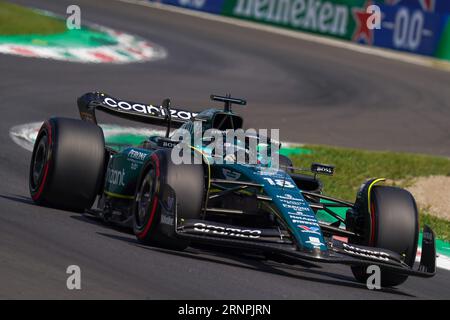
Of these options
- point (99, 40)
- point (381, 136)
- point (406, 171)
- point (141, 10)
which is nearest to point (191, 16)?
point (141, 10)

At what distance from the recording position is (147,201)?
31.8 ft

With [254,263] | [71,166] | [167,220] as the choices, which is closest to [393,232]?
[254,263]

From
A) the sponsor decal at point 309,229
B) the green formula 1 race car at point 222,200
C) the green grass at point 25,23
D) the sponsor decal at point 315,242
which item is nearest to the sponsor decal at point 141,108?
the green formula 1 race car at point 222,200

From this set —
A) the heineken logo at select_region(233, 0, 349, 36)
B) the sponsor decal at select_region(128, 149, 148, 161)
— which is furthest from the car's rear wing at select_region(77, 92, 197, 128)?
the heineken logo at select_region(233, 0, 349, 36)

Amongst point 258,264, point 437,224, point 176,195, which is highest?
point 176,195

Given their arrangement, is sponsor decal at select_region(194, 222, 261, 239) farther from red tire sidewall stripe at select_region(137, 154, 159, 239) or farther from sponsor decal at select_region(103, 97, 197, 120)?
sponsor decal at select_region(103, 97, 197, 120)

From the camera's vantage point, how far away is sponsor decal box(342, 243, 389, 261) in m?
9.12

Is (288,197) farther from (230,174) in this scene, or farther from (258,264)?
(230,174)

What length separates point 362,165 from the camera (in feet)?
55.6

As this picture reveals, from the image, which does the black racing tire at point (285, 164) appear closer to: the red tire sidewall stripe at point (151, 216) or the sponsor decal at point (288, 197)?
the sponsor decal at point (288, 197)

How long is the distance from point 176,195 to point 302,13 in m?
25.0

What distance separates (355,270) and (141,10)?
954 inches

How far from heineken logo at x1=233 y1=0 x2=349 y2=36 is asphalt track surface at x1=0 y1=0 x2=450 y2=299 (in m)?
1.35
